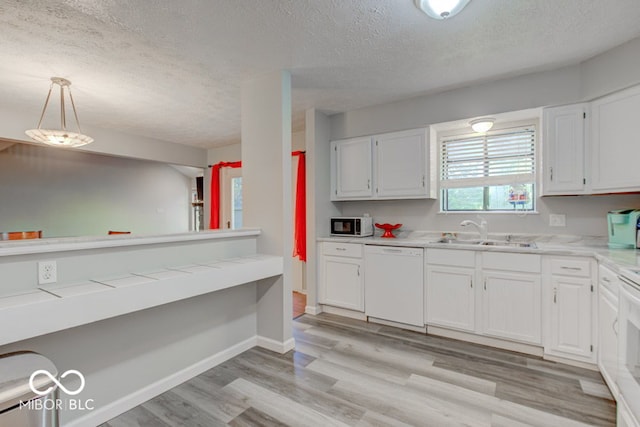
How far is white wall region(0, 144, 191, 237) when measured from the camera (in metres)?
4.84

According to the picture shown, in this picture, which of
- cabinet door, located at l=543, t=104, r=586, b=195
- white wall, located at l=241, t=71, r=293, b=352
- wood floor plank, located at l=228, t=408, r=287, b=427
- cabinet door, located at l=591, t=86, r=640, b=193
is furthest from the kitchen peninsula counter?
cabinet door, located at l=591, t=86, r=640, b=193

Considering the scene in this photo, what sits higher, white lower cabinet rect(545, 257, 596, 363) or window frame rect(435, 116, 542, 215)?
window frame rect(435, 116, 542, 215)

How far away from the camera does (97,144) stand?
4289 mm

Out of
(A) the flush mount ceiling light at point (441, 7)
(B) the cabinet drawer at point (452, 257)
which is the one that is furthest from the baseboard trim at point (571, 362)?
(A) the flush mount ceiling light at point (441, 7)

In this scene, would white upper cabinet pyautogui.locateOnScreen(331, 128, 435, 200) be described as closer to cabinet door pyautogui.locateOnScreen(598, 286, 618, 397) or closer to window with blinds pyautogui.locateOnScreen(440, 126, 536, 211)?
window with blinds pyautogui.locateOnScreen(440, 126, 536, 211)

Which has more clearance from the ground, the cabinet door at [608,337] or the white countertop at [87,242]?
the white countertop at [87,242]

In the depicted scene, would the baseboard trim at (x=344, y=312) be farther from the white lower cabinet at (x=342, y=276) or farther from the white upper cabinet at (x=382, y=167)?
the white upper cabinet at (x=382, y=167)

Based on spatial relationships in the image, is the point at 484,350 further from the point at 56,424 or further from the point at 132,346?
the point at 56,424

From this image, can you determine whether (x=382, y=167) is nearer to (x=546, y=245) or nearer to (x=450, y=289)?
(x=450, y=289)

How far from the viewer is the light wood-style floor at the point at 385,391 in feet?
5.86

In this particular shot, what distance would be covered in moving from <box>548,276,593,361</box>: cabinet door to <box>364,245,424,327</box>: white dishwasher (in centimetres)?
104

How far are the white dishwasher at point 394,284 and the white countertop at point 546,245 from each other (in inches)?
4.4

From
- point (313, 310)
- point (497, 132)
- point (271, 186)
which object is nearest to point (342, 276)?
point (313, 310)

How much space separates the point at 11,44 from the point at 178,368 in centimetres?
266
